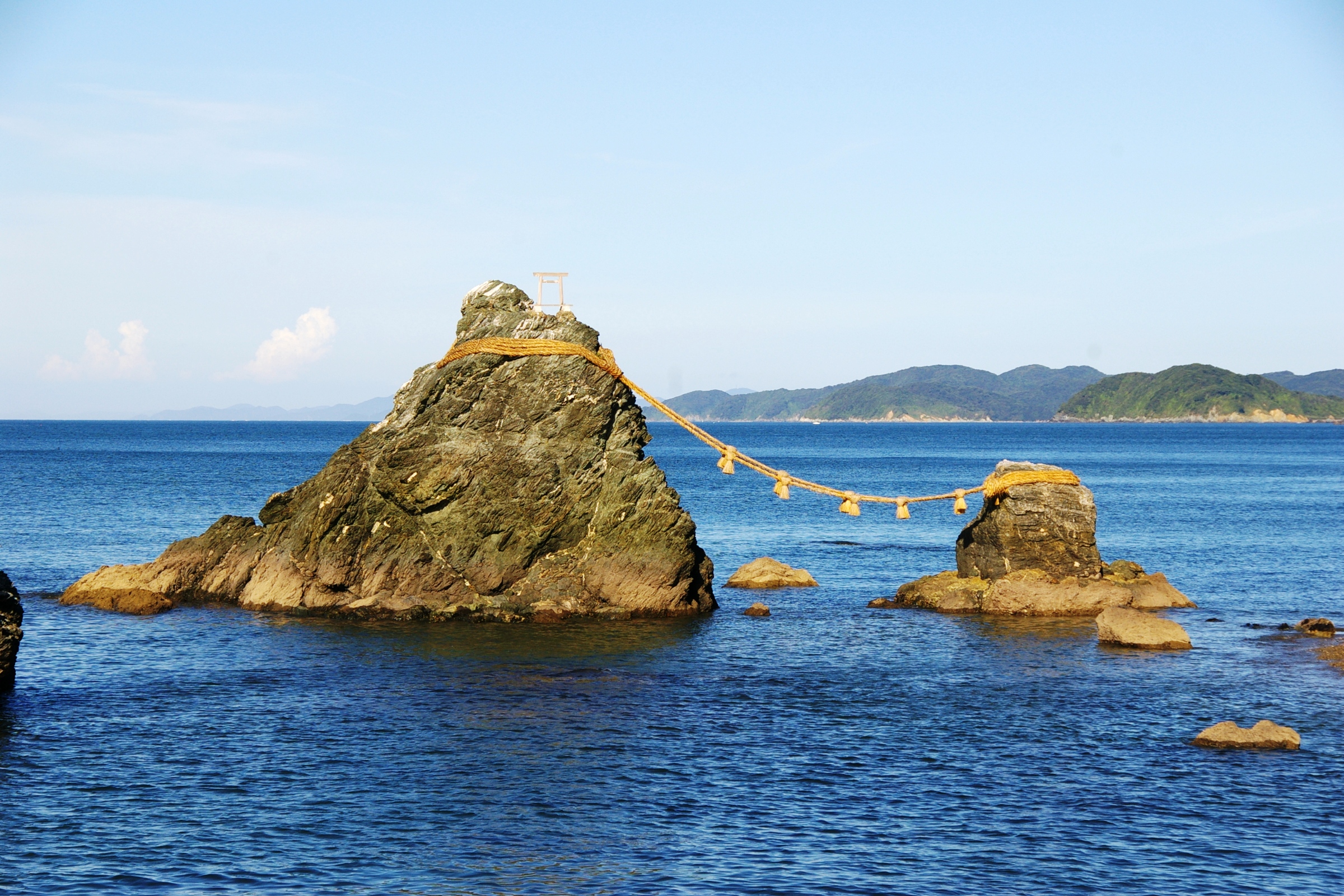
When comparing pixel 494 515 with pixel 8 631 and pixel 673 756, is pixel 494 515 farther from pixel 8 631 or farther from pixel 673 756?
pixel 673 756

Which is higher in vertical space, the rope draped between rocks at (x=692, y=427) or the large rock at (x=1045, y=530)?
the rope draped between rocks at (x=692, y=427)

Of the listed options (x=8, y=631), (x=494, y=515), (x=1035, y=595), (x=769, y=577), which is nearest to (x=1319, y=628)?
(x=1035, y=595)

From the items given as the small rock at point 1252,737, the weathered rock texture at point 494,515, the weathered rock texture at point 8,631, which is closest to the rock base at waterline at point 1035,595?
the weathered rock texture at point 494,515

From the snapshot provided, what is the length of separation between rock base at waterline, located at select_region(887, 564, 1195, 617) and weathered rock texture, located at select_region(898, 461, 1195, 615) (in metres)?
0.03

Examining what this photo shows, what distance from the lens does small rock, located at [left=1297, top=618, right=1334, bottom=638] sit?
33.6 meters

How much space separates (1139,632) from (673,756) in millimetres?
16136

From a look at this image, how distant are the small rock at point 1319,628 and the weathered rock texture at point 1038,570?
5.04m

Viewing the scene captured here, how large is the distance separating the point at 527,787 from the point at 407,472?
17585 millimetres

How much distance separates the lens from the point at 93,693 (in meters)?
26.4

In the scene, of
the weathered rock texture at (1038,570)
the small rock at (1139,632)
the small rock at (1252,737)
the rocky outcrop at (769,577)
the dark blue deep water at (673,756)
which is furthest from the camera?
the rocky outcrop at (769,577)

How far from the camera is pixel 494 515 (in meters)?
36.2

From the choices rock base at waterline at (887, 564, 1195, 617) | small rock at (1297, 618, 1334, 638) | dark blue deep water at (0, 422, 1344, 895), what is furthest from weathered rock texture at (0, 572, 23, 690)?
small rock at (1297, 618, 1334, 638)

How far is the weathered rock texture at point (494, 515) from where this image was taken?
119 ft

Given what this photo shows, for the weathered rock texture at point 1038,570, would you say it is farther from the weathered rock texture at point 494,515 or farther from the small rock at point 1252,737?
the small rock at point 1252,737
